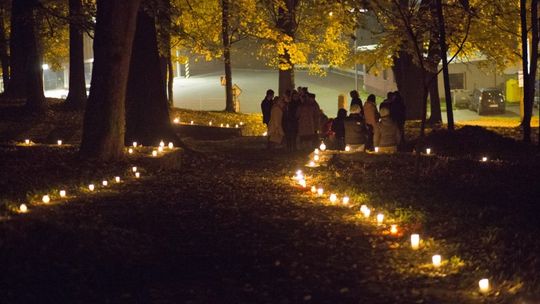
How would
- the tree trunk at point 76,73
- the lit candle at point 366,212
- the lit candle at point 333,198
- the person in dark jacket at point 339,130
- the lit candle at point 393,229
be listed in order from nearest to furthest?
1. the lit candle at point 393,229
2. the lit candle at point 366,212
3. the lit candle at point 333,198
4. the person in dark jacket at point 339,130
5. the tree trunk at point 76,73

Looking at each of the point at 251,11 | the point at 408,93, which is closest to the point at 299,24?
the point at 251,11

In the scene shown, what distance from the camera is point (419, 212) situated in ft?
32.8

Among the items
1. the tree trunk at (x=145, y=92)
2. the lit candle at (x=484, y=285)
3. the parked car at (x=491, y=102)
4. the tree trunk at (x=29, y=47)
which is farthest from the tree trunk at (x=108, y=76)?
the parked car at (x=491, y=102)

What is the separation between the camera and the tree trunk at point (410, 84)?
92.4ft

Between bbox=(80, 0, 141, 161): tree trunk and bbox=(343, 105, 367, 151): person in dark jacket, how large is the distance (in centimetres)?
507

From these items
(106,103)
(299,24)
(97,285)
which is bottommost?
(97,285)

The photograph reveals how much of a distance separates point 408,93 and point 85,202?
19.9 m

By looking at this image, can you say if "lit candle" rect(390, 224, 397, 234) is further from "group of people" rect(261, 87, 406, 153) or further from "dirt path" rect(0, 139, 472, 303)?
"group of people" rect(261, 87, 406, 153)

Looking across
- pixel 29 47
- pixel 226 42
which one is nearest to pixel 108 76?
pixel 29 47

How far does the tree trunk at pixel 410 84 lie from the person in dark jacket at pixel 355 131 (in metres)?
12.1

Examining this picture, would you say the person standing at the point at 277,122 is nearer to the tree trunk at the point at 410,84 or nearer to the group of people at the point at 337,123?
the group of people at the point at 337,123

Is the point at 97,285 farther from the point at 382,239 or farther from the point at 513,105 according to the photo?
the point at 513,105

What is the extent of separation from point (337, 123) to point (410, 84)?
10.5 m

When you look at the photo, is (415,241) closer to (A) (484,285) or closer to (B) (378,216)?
(B) (378,216)
